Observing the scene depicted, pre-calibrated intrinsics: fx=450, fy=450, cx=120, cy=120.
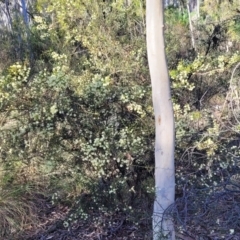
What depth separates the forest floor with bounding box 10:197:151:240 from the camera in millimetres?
6196

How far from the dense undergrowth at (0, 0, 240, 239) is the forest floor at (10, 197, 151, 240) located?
0.30ft

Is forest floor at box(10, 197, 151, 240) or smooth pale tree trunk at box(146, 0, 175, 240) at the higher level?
smooth pale tree trunk at box(146, 0, 175, 240)

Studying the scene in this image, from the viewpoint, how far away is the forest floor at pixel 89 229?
6196mm

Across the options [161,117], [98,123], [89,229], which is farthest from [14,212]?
[161,117]

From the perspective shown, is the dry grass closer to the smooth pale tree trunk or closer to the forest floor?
the forest floor

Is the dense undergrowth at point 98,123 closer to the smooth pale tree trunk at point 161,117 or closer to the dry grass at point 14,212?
the dry grass at point 14,212

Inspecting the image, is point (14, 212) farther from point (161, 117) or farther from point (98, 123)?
point (161, 117)

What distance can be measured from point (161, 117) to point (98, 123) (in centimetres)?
200

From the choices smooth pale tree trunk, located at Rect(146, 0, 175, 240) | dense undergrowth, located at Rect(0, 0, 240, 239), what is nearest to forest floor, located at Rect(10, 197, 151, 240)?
dense undergrowth, located at Rect(0, 0, 240, 239)

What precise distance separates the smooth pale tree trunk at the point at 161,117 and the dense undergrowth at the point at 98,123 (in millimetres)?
1317

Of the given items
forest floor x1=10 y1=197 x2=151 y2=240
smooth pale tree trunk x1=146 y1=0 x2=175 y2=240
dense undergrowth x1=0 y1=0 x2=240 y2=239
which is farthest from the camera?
forest floor x1=10 y1=197 x2=151 y2=240

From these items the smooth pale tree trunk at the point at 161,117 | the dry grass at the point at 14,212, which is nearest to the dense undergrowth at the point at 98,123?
the dry grass at the point at 14,212

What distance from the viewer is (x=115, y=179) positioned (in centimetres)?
629

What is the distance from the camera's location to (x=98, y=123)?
618 centimetres
